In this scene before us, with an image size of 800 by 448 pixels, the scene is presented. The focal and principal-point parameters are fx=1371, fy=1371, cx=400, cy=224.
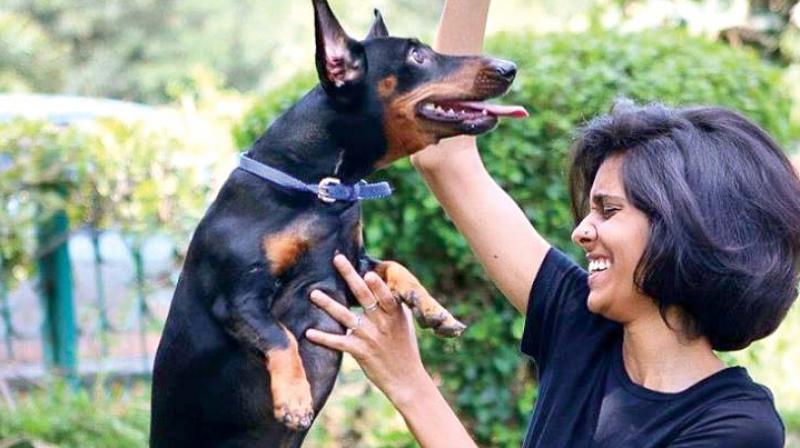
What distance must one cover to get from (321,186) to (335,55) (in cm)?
24

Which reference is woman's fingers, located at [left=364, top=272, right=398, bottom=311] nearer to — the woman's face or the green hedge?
the woman's face

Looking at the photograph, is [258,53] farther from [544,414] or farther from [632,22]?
[544,414]

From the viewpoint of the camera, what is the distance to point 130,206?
261 inches

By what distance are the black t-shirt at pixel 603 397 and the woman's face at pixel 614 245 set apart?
0.17 meters

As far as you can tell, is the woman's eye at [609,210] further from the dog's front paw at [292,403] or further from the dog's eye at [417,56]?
the dog's front paw at [292,403]

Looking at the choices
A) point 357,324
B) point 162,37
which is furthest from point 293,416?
point 162,37

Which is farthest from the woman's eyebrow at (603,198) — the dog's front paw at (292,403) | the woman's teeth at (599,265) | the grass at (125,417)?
the grass at (125,417)

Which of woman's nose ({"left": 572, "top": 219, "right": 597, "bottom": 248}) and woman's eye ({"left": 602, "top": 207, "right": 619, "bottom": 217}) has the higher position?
woman's eye ({"left": 602, "top": 207, "right": 619, "bottom": 217})

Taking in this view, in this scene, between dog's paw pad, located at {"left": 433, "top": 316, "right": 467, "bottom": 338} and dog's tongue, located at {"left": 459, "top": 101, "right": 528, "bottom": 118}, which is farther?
dog's paw pad, located at {"left": 433, "top": 316, "right": 467, "bottom": 338}

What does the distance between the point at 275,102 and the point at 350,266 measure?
2848 mm

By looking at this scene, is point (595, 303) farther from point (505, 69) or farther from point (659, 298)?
point (505, 69)

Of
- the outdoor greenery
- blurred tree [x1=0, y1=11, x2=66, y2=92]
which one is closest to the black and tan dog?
the outdoor greenery

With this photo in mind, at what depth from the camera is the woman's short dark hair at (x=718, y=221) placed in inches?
98.0

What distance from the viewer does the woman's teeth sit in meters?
2.55
